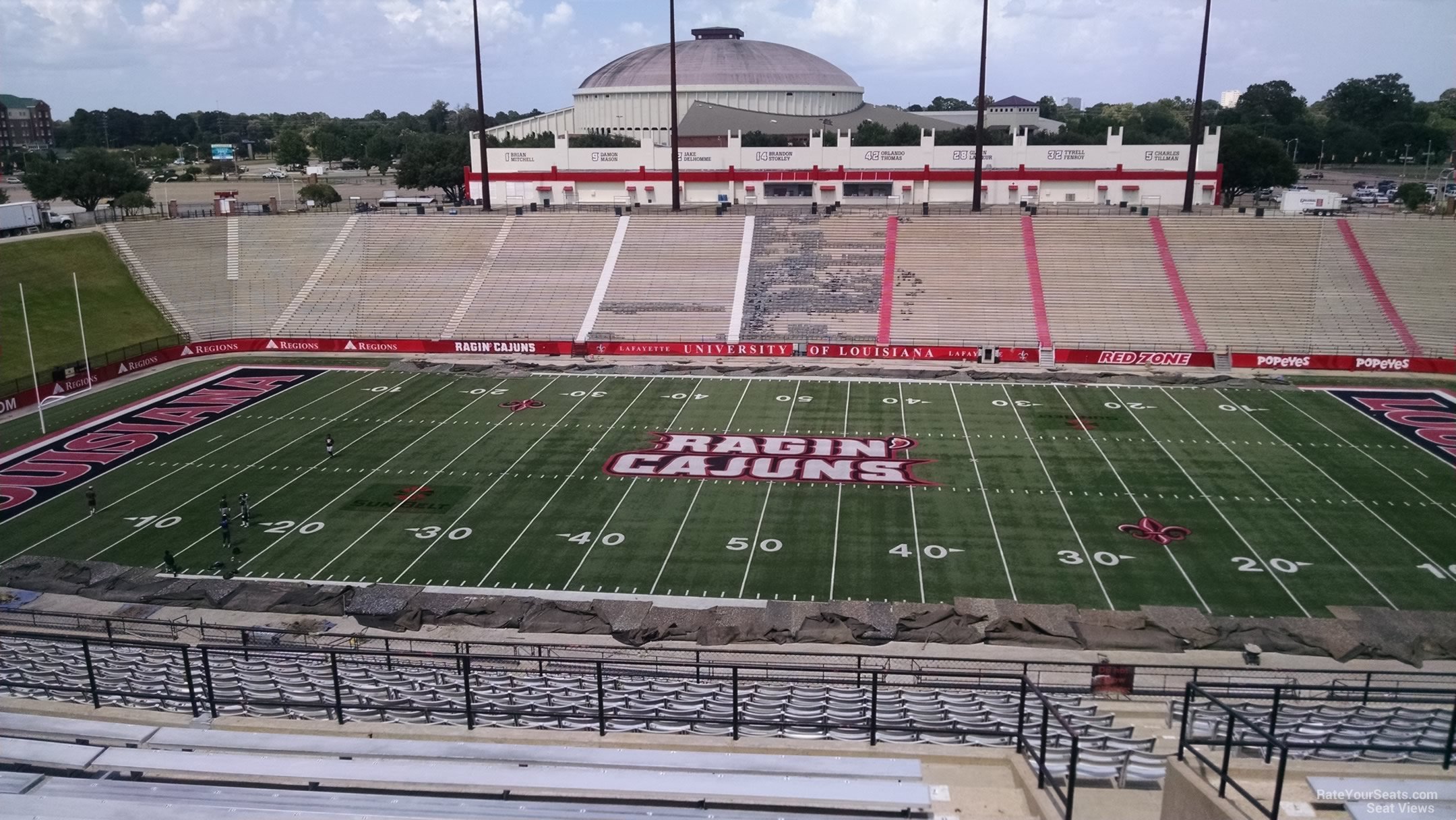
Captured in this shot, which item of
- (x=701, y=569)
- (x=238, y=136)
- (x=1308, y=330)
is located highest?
(x=238, y=136)

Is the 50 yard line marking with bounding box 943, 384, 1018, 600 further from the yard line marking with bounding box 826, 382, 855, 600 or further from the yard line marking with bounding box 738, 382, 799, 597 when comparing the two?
the yard line marking with bounding box 738, 382, 799, 597

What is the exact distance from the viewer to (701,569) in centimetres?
2178

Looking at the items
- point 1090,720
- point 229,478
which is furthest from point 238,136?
point 1090,720

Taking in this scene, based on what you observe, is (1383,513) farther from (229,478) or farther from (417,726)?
(229,478)

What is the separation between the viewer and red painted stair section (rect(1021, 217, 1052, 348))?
1663 inches

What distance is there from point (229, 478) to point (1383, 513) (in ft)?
101

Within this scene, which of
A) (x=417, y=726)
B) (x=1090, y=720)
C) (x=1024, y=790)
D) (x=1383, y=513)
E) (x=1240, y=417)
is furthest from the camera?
(x=1240, y=417)

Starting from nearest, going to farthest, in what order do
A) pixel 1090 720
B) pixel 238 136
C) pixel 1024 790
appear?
pixel 1024 790 → pixel 1090 720 → pixel 238 136

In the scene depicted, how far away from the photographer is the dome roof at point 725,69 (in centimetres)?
9175

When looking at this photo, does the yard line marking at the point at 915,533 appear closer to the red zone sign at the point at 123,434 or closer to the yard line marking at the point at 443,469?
the yard line marking at the point at 443,469

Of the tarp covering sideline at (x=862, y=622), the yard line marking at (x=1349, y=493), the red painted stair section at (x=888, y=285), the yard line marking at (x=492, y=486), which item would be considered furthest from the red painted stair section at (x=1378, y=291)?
the yard line marking at (x=492, y=486)

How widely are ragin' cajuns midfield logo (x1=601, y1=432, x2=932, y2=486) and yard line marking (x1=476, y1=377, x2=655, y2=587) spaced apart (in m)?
1.02

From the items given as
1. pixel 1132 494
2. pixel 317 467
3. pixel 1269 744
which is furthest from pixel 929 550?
pixel 317 467

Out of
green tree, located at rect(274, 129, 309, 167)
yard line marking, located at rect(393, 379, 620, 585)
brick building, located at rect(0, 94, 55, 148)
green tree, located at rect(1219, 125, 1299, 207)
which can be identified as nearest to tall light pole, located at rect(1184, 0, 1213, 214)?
green tree, located at rect(1219, 125, 1299, 207)
